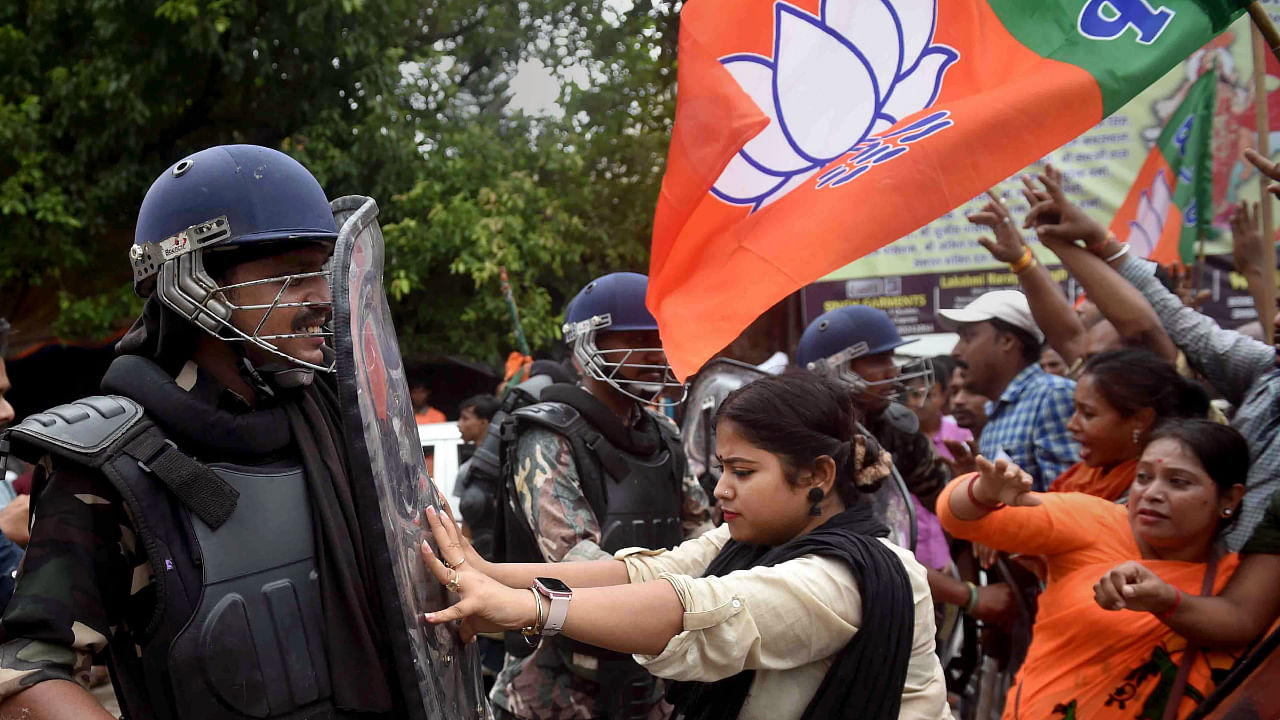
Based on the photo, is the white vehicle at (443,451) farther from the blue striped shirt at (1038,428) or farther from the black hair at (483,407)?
the blue striped shirt at (1038,428)

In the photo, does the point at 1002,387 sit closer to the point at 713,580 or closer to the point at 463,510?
the point at 463,510

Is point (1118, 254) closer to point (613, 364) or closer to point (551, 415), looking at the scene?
point (613, 364)

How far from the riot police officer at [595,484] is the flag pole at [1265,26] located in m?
2.06

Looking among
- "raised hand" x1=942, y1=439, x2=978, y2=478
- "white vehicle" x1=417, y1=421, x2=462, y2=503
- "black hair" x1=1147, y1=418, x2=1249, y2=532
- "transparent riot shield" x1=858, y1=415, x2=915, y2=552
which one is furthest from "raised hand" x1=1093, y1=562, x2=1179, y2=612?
"white vehicle" x1=417, y1=421, x2=462, y2=503

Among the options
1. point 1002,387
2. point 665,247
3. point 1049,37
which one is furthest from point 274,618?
point 1002,387

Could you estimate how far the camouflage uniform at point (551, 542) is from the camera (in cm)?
340

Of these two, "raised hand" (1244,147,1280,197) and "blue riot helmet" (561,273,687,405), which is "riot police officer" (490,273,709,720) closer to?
"blue riot helmet" (561,273,687,405)

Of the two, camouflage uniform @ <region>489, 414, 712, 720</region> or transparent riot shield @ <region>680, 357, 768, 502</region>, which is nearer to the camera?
camouflage uniform @ <region>489, 414, 712, 720</region>

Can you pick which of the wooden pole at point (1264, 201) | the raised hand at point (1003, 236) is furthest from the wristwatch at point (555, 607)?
the wooden pole at point (1264, 201)

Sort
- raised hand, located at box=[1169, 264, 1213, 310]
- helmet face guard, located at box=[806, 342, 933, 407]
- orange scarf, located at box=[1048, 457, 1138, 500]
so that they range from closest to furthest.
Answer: orange scarf, located at box=[1048, 457, 1138, 500] → helmet face guard, located at box=[806, 342, 933, 407] → raised hand, located at box=[1169, 264, 1213, 310]

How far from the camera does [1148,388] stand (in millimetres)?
3592

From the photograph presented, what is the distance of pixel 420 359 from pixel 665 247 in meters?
9.62

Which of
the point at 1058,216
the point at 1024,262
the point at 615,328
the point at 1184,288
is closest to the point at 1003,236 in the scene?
the point at 1024,262

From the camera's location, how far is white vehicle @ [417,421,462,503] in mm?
7691
